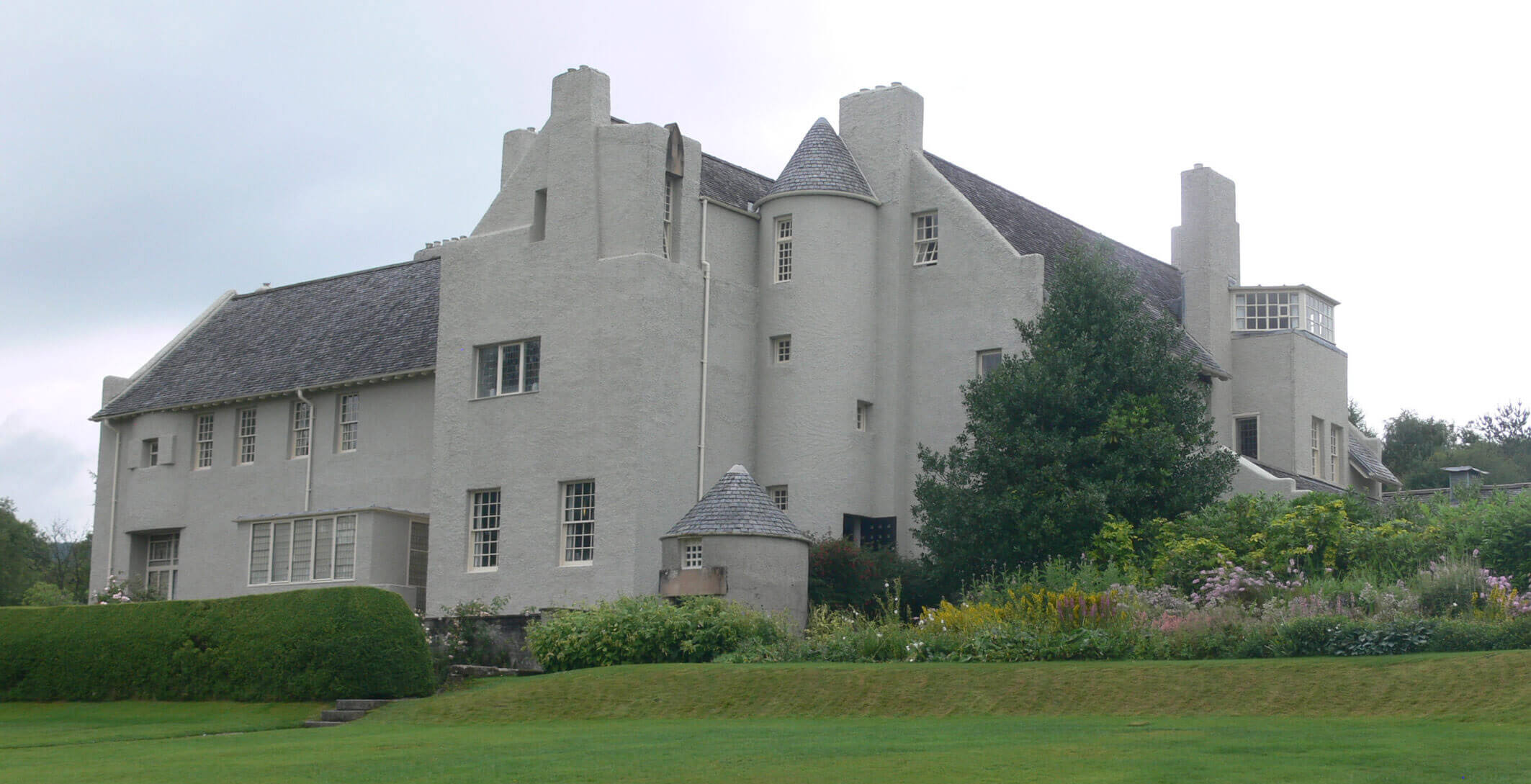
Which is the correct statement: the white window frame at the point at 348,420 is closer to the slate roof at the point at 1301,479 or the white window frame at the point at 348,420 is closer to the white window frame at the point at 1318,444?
the slate roof at the point at 1301,479

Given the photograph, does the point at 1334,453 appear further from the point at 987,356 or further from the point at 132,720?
the point at 132,720

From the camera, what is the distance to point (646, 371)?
32.5 metres

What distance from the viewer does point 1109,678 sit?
64.6 feet

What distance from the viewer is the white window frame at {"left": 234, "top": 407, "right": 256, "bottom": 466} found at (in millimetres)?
41656

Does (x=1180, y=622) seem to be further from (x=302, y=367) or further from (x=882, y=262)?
(x=302, y=367)

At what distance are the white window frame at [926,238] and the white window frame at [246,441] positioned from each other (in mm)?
18413

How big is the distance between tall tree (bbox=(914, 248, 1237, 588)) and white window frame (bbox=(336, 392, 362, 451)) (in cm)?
1523

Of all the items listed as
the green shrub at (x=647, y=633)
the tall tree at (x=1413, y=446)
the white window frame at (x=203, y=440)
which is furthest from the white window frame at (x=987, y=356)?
the tall tree at (x=1413, y=446)

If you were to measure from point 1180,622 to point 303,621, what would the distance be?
560 inches

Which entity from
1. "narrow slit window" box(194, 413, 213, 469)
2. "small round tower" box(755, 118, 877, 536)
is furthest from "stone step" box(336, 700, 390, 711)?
"narrow slit window" box(194, 413, 213, 469)

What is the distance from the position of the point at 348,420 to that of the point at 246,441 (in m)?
3.96

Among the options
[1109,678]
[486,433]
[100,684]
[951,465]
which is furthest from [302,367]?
[1109,678]

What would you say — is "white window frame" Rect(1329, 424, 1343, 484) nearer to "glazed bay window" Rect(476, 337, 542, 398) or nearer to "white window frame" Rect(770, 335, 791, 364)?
"white window frame" Rect(770, 335, 791, 364)

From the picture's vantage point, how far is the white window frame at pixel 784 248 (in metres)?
36.0
